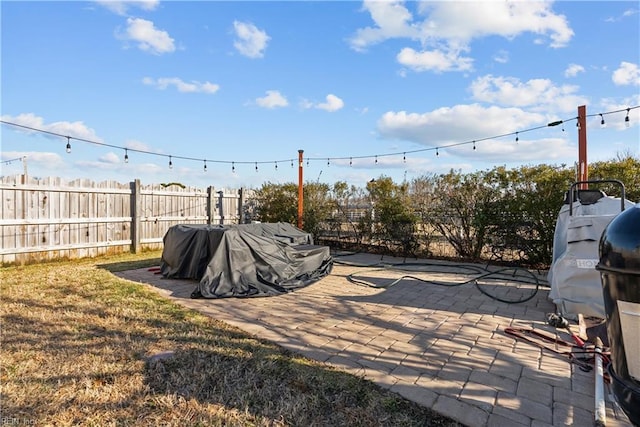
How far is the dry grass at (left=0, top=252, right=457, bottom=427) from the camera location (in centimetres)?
185

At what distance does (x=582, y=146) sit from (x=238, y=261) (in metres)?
5.71

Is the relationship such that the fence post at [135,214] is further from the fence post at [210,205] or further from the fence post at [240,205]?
the fence post at [240,205]

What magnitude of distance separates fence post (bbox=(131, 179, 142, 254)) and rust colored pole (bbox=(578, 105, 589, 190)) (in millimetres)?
9258

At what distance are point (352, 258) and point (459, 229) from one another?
2.52m

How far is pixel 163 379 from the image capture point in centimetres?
223

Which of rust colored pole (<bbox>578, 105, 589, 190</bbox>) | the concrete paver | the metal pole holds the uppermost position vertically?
rust colored pole (<bbox>578, 105, 589, 190</bbox>)

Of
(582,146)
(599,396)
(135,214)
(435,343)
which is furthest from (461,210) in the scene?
(135,214)

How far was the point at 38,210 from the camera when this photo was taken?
6.63 m

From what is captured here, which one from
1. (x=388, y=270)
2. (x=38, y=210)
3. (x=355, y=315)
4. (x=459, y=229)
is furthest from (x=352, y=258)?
(x=38, y=210)

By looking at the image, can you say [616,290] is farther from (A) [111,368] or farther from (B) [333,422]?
(A) [111,368]

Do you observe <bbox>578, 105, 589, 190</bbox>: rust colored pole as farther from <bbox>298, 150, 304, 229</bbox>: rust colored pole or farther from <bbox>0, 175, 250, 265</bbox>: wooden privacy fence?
<bbox>0, 175, 250, 265</bbox>: wooden privacy fence

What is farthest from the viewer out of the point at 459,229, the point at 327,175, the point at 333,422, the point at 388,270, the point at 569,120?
the point at 327,175

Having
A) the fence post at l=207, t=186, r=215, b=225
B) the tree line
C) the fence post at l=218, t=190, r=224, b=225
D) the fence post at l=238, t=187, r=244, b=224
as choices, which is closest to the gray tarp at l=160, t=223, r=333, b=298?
the tree line

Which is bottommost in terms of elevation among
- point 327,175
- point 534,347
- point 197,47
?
point 534,347
